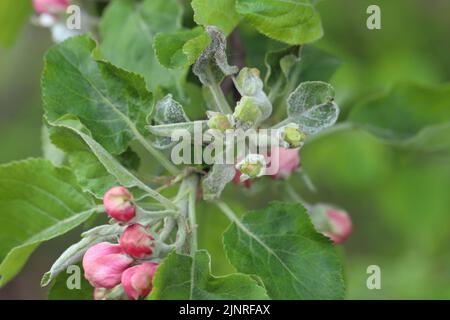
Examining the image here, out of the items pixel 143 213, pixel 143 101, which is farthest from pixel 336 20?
pixel 143 213

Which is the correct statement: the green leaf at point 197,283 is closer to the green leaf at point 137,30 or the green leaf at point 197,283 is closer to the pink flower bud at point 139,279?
the pink flower bud at point 139,279

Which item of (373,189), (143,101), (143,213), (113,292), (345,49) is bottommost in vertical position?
(113,292)

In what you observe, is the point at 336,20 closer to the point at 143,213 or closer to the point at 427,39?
the point at 427,39

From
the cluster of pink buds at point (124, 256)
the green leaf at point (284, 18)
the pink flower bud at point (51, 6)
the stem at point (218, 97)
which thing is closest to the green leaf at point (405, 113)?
the green leaf at point (284, 18)

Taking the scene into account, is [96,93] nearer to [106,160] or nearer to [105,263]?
[106,160]

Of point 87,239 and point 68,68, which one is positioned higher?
point 68,68
